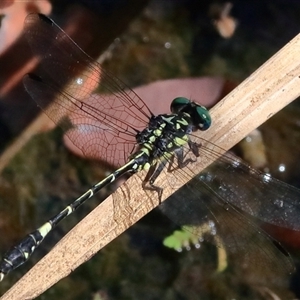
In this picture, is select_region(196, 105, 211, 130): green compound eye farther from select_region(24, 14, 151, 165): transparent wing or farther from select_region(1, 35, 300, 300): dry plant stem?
select_region(24, 14, 151, 165): transparent wing

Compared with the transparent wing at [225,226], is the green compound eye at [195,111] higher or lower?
higher

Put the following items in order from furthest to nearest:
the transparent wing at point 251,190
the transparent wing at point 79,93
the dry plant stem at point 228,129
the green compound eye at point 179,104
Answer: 1. the green compound eye at point 179,104
2. the transparent wing at point 79,93
3. the transparent wing at point 251,190
4. the dry plant stem at point 228,129

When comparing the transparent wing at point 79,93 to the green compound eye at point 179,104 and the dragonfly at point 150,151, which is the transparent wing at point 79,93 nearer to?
the dragonfly at point 150,151

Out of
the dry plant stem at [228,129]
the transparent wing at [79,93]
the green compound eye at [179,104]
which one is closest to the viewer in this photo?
the dry plant stem at [228,129]

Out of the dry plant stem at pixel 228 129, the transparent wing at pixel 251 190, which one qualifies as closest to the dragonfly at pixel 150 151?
the transparent wing at pixel 251 190

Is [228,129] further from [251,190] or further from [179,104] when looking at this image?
[179,104]

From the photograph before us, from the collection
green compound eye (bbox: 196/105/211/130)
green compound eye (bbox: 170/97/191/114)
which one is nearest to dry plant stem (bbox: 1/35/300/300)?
green compound eye (bbox: 196/105/211/130)
